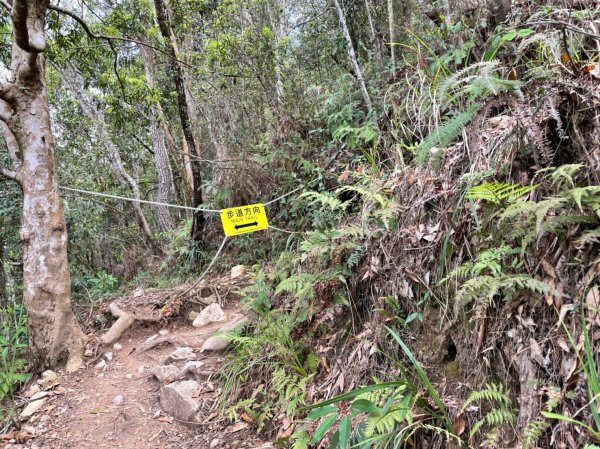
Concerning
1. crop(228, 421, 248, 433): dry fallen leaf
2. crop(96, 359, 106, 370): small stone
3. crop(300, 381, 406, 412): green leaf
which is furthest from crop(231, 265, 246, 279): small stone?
crop(300, 381, 406, 412): green leaf

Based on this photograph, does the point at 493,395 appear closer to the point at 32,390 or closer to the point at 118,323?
the point at 32,390

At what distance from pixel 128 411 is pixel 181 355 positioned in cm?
74

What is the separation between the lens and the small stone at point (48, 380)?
148 inches

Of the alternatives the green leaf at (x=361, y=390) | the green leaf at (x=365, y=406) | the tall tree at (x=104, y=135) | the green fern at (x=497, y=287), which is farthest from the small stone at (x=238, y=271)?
the tall tree at (x=104, y=135)

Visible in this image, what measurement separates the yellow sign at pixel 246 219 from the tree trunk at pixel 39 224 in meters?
1.86

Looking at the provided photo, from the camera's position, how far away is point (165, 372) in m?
3.73

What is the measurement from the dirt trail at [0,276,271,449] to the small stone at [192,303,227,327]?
0.27 metres

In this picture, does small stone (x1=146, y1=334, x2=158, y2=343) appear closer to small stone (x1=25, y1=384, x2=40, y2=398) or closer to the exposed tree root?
the exposed tree root

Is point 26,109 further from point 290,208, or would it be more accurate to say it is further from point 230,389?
point 230,389

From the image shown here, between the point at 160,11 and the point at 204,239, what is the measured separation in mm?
3732

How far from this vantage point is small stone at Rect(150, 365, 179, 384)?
12.0ft

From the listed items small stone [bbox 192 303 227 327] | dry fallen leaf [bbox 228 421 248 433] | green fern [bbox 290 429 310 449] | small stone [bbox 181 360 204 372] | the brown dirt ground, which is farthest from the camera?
small stone [bbox 192 303 227 327]

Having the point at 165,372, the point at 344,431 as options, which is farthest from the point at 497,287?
the point at 165,372

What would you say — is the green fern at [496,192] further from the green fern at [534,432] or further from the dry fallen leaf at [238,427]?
the dry fallen leaf at [238,427]
